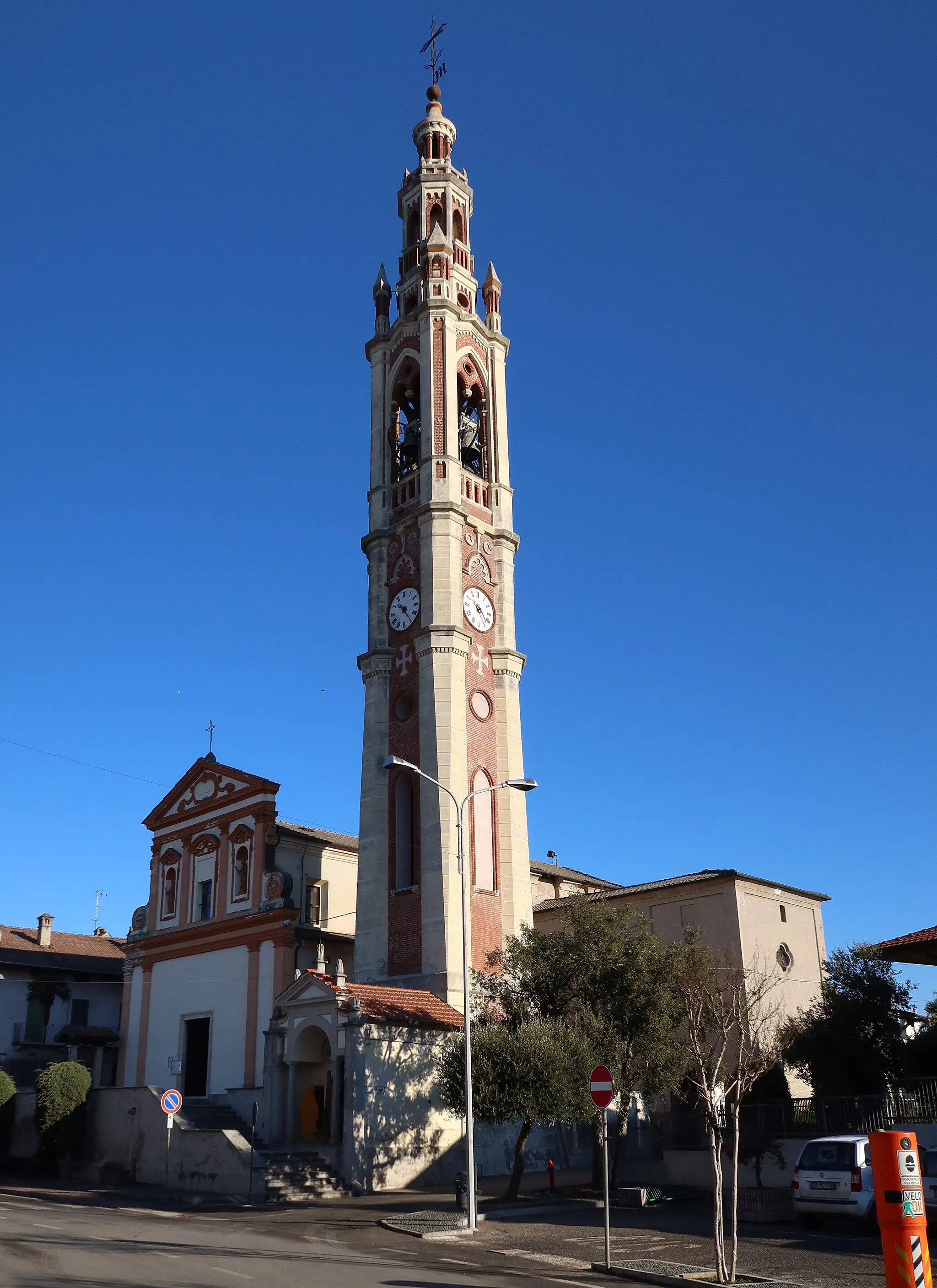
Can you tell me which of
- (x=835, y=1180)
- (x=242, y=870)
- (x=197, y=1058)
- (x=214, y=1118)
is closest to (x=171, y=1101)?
(x=214, y=1118)

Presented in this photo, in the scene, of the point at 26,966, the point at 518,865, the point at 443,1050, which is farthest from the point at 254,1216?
the point at 26,966

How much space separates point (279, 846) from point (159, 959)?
739 centimetres

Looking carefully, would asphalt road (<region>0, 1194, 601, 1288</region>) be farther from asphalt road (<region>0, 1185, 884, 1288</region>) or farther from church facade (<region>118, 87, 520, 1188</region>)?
church facade (<region>118, 87, 520, 1188</region>)

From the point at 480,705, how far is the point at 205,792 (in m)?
12.6

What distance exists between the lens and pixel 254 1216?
23.9 metres

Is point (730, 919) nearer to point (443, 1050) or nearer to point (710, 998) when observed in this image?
point (443, 1050)

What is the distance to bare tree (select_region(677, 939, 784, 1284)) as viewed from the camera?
14.8 metres

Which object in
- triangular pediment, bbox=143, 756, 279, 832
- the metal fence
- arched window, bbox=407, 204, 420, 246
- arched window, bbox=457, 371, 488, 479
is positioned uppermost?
arched window, bbox=407, 204, 420, 246

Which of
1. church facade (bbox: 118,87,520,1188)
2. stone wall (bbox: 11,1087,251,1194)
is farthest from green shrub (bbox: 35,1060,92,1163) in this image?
church facade (bbox: 118,87,520,1188)

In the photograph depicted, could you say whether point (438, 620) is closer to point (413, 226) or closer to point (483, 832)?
point (483, 832)

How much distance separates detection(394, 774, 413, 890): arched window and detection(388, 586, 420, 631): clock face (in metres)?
5.60

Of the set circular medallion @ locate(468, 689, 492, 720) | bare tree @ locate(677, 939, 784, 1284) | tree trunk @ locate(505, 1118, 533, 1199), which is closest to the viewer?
bare tree @ locate(677, 939, 784, 1284)

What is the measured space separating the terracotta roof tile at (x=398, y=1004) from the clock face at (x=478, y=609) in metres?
13.4

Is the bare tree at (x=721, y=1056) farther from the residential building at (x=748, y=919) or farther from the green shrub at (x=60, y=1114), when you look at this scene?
the green shrub at (x=60, y=1114)
